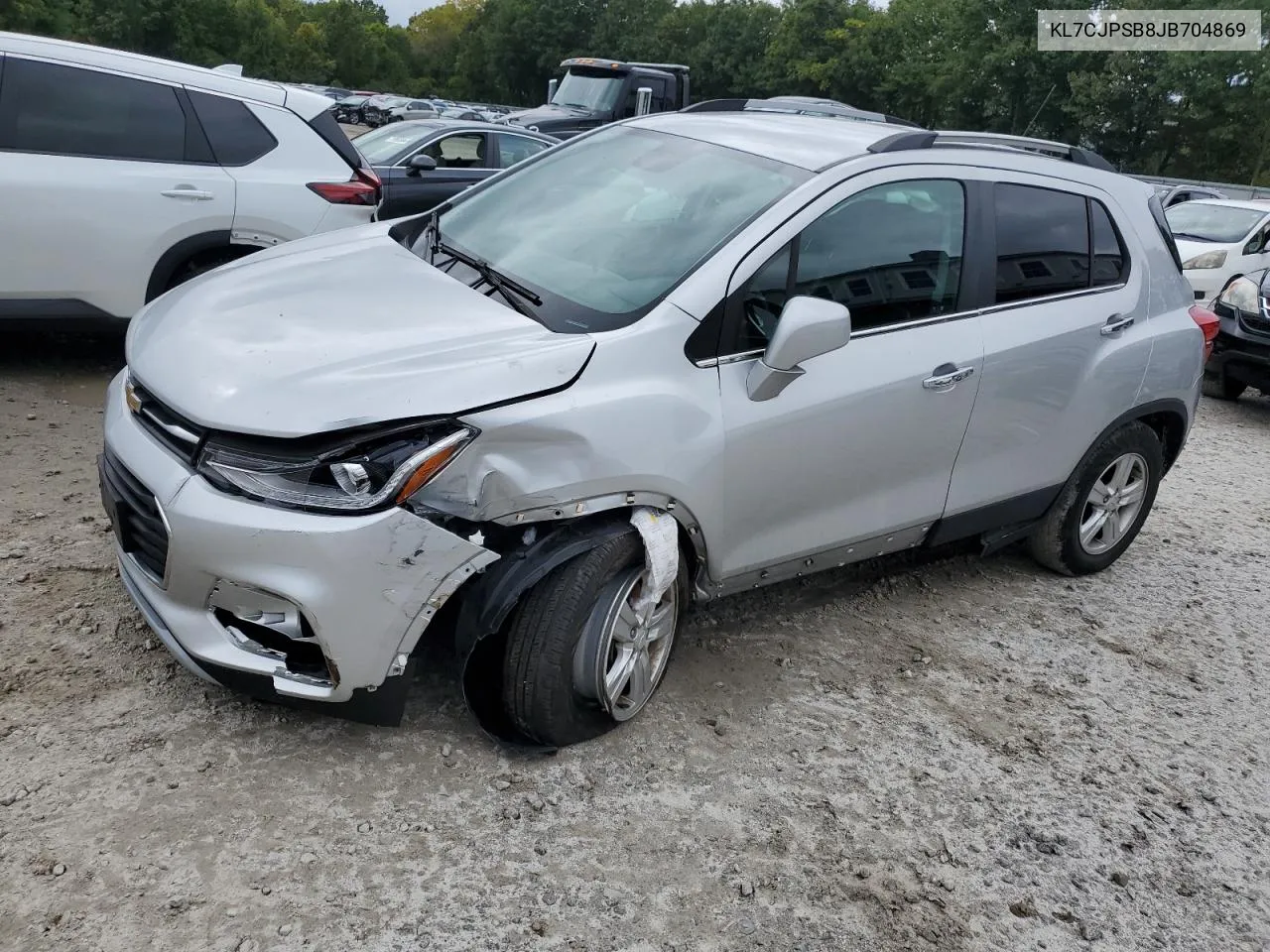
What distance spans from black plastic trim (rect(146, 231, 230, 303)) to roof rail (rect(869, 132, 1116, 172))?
369 centimetres

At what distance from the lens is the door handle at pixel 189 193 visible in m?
5.46

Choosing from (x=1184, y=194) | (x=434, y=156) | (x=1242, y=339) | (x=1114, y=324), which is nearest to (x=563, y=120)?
(x=434, y=156)

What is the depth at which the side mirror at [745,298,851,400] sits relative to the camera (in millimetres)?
3018

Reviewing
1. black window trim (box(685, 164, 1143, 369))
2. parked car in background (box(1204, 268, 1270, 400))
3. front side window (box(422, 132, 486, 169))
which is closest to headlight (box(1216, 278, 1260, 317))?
parked car in background (box(1204, 268, 1270, 400))

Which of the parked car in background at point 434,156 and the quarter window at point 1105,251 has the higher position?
the quarter window at point 1105,251

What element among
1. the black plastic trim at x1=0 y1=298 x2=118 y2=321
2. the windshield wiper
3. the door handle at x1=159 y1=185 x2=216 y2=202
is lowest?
the black plastic trim at x1=0 y1=298 x2=118 y2=321

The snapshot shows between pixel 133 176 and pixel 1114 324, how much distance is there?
187 inches

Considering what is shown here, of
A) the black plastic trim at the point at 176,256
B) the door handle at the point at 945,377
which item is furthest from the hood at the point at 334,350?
the black plastic trim at the point at 176,256

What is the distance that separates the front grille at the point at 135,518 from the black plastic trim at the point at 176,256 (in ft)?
9.02

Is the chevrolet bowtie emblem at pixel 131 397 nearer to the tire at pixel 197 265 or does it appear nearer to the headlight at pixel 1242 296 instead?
the tire at pixel 197 265

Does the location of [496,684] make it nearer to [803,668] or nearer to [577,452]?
[577,452]

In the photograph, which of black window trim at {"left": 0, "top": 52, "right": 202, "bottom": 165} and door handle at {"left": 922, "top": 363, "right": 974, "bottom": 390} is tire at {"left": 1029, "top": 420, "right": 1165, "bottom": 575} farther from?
black window trim at {"left": 0, "top": 52, "right": 202, "bottom": 165}

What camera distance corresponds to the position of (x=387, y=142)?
984 centimetres

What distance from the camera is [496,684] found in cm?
296
